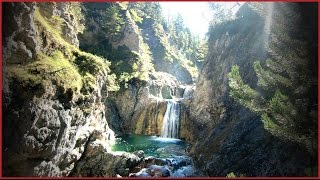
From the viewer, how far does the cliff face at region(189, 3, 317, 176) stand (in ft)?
31.3

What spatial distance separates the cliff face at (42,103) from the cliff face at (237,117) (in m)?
5.86

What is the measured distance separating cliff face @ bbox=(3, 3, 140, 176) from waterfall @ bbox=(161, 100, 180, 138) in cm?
1810

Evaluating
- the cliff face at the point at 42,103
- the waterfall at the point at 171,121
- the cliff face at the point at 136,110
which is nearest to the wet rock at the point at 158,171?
the cliff face at the point at 42,103

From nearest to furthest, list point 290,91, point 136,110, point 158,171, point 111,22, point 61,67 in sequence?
point 290,91 → point 61,67 → point 158,171 → point 136,110 → point 111,22

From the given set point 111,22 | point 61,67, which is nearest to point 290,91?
point 61,67

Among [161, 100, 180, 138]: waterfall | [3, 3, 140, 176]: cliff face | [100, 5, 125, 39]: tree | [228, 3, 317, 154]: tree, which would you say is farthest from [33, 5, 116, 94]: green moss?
[100, 5, 125, 39]: tree

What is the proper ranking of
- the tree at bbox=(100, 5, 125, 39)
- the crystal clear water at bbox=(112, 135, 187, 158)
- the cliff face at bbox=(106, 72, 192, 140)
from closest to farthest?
the crystal clear water at bbox=(112, 135, 187, 158)
the cliff face at bbox=(106, 72, 192, 140)
the tree at bbox=(100, 5, 125, 39)

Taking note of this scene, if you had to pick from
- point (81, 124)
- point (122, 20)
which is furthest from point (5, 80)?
point (122, 20)

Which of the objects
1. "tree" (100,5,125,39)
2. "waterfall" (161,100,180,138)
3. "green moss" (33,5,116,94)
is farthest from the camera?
"tree" (100,5,125,39)

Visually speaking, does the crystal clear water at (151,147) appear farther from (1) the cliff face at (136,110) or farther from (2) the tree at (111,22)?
(2) the tree at (111,22)

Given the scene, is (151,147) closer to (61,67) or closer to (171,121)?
(171,121)

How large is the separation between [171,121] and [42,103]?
26.0 metres

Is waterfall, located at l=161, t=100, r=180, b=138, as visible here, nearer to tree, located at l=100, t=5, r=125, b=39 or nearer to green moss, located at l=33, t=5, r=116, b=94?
tree, located at l=100, t=5, r=125, b=39

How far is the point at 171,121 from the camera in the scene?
3650 centimetres
